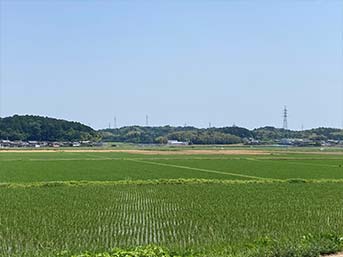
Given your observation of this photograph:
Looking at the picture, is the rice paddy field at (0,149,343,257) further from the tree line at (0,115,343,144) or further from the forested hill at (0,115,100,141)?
the tree line at (0,115,343,144)

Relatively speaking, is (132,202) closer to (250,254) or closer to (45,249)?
(45,249)

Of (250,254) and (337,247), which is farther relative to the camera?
(337,247)

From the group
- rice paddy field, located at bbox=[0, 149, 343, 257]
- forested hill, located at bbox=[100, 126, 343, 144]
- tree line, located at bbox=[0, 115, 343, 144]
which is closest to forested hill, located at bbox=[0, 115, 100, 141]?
tree line, located at bbox=[0, 115, 343, 144]

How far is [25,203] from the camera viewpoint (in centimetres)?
2025

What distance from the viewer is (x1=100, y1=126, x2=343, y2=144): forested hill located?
152125mm

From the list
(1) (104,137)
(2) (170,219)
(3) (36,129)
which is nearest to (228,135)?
(1) (104,137)

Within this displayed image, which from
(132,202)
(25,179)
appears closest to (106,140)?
(25,179)

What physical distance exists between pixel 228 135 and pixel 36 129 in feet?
183

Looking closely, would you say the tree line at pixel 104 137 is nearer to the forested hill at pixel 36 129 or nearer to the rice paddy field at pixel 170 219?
the forested hill at pixel 36 129

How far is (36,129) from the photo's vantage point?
14138cm

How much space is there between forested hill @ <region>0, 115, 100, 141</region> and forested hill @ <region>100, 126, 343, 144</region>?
28.9 metres

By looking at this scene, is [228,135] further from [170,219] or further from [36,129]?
[170,219]

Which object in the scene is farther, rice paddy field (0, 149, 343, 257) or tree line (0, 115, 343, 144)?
tree line (0, 115, 343, 144)

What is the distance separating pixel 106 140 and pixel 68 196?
15792 centimetres
